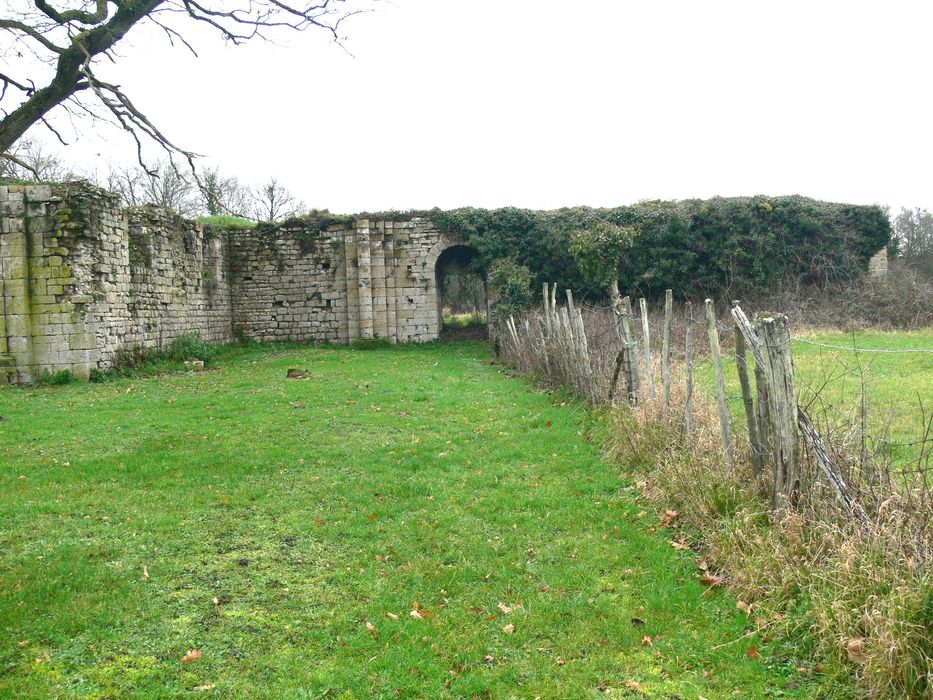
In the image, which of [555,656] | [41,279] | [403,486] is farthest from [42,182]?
[555,656]

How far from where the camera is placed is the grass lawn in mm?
3914

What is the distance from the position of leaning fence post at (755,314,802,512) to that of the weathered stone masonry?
47.5 feet

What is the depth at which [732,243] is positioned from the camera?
73.9ft

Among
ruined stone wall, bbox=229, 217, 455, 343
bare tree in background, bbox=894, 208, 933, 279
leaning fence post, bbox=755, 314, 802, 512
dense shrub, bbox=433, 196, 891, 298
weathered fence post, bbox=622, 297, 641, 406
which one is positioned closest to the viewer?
leaning fence post, bbox=755, 314, 802, 512

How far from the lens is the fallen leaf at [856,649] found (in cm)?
345

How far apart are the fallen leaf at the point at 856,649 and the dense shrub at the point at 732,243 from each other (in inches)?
759

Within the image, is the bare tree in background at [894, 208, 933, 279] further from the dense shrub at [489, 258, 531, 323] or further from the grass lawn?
the grass lawn

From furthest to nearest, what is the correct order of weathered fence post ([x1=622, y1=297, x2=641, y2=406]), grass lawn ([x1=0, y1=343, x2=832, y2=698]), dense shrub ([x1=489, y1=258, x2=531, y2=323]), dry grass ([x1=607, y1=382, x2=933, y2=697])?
1. dense shrub ([x1=489, y1=258, x2=531, y2=323])
2. weathered fence post ([x1=622, y1=297, x2=641, y2=406])
3. grass lawn ([x1=0, y1=343, x2=832, y2=698])
4. dry grass ([x1=607, y1=382, x2=933, y2=697])

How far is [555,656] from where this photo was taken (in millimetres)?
4090

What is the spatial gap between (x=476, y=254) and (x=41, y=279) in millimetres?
13983

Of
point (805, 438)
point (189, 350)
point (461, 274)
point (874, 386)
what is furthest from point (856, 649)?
point (461, 274)

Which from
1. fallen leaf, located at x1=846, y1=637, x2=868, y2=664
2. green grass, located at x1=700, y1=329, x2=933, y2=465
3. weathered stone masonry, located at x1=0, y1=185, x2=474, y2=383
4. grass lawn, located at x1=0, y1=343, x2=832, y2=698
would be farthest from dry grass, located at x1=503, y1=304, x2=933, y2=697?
weathered stone masonry, located at x1=0, y1=185, x2=474, y2=383

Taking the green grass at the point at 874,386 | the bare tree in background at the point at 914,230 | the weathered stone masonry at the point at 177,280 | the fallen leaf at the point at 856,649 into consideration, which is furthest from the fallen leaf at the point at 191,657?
the bare tree in background at the point at 914,230

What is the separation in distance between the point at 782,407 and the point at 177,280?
18.0 meters
